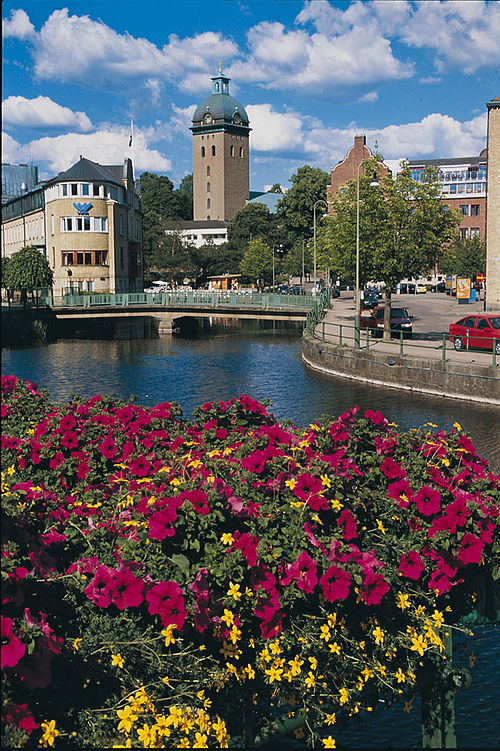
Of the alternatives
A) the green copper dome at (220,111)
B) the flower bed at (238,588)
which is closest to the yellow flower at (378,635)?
the flower bed at (238,588)

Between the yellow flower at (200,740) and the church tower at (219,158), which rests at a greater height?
the church tower at (219,158)

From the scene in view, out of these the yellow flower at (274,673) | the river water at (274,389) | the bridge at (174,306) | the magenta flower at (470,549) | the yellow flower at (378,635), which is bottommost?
the river water at (274,389)

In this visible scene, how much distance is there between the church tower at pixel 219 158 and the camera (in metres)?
170

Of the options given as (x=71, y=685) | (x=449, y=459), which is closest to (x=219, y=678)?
(x=71, y=685)

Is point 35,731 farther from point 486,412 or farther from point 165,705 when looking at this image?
point 486,412

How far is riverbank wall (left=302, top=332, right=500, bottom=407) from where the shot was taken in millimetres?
25969

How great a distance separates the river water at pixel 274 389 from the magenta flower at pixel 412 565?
2.40 m

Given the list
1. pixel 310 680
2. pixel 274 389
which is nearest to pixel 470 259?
pixel 274 389

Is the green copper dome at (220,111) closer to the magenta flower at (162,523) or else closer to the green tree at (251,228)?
the green tree at (251,228)

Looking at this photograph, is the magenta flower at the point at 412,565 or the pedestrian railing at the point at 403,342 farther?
the pedestrian railing at the point at 403,342

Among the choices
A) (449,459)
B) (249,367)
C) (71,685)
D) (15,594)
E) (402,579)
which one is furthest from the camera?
(249,367)

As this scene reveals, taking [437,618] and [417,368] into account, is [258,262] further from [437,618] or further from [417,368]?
[437,618]

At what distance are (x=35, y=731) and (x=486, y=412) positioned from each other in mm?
22180

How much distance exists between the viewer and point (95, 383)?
34.9 meters
